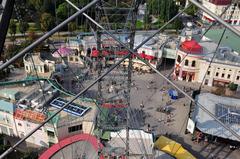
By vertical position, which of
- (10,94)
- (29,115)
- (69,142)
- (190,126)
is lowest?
(190,126)

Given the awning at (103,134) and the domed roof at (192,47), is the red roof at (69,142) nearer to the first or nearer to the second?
the awning at (103,134)

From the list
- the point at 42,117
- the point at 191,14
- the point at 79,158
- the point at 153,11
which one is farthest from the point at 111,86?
the point at 191,14

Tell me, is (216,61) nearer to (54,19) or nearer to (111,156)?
(111,156)

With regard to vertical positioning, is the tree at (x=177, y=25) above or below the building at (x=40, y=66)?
above

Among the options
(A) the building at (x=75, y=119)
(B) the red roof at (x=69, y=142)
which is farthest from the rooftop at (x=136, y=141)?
(A) the building at (x=75, y=119)

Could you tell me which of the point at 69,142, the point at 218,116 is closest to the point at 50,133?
the point at 69,142

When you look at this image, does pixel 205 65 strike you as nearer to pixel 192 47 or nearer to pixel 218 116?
pixel 192 47

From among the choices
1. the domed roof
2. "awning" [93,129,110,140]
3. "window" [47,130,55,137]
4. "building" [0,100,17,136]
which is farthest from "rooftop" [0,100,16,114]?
the domed roof
